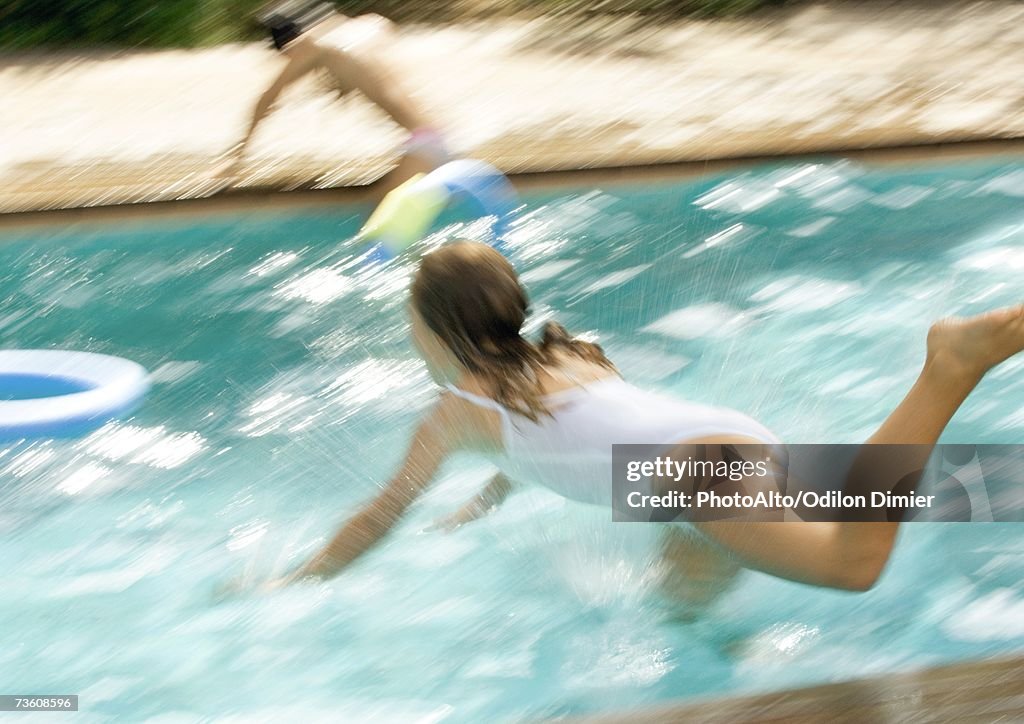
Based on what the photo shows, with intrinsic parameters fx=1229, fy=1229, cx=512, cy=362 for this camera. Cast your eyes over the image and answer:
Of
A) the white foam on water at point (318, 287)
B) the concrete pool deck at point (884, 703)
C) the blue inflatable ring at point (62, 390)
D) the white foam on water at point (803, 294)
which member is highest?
the blue inflatable ring at point (62, 390)

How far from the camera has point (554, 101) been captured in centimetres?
677

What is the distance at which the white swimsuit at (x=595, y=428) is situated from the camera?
9.89 ft

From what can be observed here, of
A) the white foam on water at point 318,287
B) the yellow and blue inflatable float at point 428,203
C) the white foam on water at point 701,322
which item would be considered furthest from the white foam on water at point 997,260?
the white foam on water at point 318,287

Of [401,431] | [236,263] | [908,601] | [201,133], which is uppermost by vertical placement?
[201,133]

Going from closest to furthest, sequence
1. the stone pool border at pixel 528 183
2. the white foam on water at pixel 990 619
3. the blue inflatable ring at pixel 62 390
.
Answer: the white foam on water at pixel 990 619, the blue inflatable ring at pixel 62 390, the stone pool border at pixel 528 183

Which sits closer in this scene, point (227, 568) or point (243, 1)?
point (227, 568)

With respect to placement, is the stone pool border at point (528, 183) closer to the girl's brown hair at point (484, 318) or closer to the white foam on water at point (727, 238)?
the white foam on water at point (727, 238)

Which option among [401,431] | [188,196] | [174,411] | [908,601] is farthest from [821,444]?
[188,196]

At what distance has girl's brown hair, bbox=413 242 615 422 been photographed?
3146mm

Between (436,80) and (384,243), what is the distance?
2084 millimetres

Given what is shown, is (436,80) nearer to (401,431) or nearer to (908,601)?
(401,431)

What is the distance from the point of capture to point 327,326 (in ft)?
16.9

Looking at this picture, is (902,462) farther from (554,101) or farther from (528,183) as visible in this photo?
(554,101)

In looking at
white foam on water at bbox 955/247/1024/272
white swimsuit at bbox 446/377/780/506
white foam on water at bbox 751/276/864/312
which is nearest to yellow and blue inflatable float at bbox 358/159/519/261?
white foam on water at bbox 751/276/864/312
